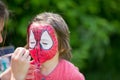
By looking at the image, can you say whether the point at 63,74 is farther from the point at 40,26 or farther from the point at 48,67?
the point at 40,26

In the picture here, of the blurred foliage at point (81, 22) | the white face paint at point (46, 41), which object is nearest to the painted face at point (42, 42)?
the white face paint at point (46, 41)

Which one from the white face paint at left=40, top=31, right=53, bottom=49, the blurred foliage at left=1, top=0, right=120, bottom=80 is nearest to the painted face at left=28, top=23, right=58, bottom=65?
the white face paint at left=40, top=31, right=53, bottom=49

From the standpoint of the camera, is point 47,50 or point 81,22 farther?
point 81,22

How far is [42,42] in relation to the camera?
2.82 metres

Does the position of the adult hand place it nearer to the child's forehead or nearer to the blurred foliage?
the child's forehead

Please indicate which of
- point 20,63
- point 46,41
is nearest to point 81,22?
point 46,41

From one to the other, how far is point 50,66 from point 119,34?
3522mm

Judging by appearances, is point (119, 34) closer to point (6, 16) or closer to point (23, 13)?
point (23, 13)

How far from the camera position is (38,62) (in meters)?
2.82

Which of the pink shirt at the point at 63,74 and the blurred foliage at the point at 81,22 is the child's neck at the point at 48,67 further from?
the blurred foliage at the point at 81,22

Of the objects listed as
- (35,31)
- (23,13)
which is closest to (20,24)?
(23,13)

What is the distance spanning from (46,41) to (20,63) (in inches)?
6.7

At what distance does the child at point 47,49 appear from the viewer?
2805 millimetres

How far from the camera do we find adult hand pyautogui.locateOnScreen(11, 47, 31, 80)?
2.73 metres
